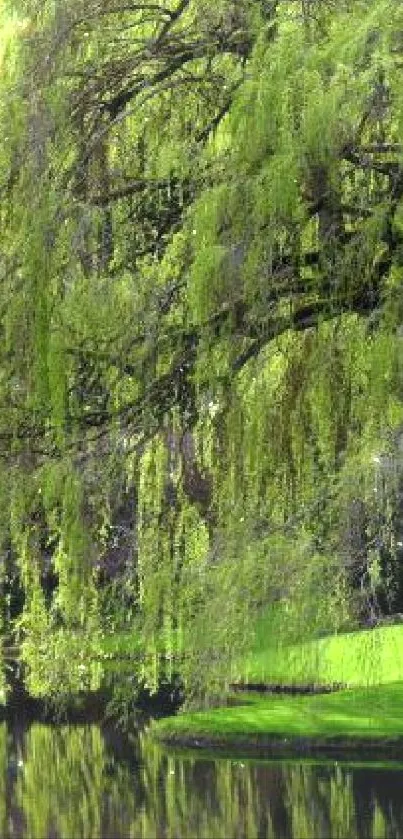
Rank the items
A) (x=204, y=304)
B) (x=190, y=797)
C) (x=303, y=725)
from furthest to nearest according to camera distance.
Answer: (x=303, y=725)
(x=190, y=797)
(x=204, y=304)

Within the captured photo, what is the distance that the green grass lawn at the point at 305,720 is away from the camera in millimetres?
19703

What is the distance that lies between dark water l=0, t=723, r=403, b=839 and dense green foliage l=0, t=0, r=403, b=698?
620cm

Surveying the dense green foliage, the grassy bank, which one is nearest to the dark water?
the grassy bank

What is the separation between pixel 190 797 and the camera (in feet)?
56.1

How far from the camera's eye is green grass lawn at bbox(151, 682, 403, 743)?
1970 cm

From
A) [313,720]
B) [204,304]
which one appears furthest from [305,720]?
[204,304]

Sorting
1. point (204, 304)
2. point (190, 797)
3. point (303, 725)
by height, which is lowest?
point (190, 797)

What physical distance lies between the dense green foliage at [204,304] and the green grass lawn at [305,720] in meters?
10.4

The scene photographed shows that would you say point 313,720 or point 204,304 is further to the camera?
point 313,720

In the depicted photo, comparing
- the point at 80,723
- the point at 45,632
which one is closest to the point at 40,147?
the point at 45,632

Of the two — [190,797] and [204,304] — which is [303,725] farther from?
[204,304]

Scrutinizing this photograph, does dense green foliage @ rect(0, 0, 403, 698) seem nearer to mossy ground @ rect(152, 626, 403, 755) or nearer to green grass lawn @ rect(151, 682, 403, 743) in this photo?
mossy ground @ rect(152, 626, 403, 755)

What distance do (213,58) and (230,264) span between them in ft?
4.88

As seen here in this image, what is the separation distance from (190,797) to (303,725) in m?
3.15
